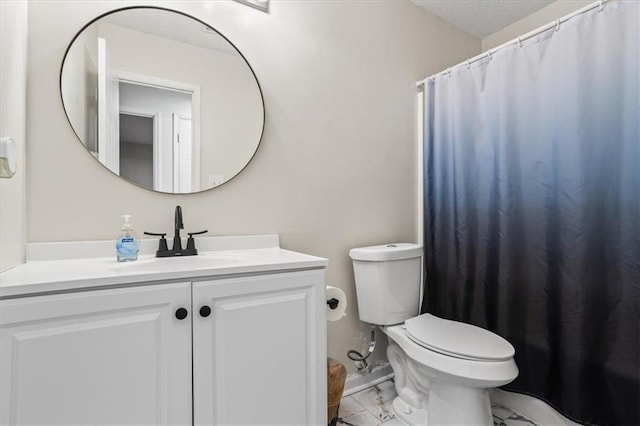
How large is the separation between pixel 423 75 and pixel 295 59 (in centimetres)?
97

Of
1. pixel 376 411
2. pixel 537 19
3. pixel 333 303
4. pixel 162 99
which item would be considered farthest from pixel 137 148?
Answer: pixel 537 19

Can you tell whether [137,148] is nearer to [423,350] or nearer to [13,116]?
[13,116]

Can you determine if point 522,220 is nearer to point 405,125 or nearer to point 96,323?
point 405,125

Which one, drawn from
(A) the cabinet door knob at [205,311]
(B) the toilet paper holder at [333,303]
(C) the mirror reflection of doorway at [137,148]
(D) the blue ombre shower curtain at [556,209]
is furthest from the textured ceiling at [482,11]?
(A) the cabinet door knob at [205,311]

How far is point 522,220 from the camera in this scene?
158cm

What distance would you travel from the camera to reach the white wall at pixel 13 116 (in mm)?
916

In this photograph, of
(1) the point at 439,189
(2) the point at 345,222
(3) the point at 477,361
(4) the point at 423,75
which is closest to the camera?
(3) the point at 477,361

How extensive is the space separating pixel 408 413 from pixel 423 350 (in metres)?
0.41

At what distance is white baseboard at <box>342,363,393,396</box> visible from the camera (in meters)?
1.76

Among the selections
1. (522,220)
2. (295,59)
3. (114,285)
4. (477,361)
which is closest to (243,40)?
(295,59)

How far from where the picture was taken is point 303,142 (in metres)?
1.67

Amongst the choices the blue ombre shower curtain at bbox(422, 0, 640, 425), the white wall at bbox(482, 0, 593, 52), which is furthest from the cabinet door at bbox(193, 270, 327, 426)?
the white wall at bbox(482, 0, 593, 52)

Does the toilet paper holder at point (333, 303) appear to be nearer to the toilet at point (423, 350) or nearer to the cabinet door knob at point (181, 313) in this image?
the toilet at point (423, 350)

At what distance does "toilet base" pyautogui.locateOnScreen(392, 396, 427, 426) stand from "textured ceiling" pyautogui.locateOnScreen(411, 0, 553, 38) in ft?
7.84
